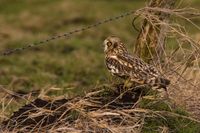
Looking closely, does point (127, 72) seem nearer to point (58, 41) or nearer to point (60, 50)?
point (60, 50)

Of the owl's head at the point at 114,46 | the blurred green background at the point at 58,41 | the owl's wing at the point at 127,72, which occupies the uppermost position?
the owl's head at the point at 114,46

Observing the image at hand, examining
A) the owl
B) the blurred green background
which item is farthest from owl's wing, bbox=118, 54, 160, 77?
the blurred green background

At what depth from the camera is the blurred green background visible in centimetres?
1365

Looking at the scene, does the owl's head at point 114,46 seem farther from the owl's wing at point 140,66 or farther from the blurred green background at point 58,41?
the blurred green background at point 58,41

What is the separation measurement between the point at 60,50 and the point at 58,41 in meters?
0.64

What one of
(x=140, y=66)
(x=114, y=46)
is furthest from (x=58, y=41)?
(x=140, y=66)

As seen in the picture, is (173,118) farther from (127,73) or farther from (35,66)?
(35,66)

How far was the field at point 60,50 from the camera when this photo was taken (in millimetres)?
10171

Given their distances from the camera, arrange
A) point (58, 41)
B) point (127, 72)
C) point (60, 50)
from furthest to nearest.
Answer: point (58, 41) < point (60, 50) < point (127, 72)

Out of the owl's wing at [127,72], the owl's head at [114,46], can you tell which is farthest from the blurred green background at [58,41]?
the owl's wing at [127,72]

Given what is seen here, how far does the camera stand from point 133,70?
908cm

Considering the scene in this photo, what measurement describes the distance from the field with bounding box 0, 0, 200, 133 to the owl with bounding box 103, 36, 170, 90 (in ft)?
1.30

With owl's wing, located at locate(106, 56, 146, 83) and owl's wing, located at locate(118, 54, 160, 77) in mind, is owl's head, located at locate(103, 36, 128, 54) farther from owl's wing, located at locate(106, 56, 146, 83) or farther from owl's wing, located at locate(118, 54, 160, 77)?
owl's wing, located at locate(106, 56, 146, 83)

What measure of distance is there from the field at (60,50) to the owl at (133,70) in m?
0.40
